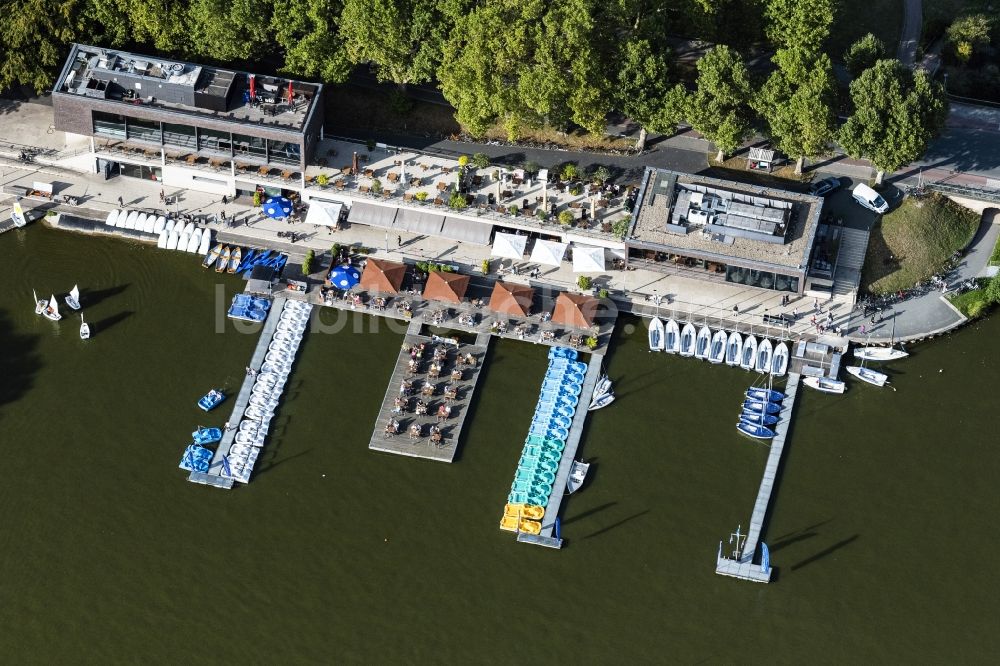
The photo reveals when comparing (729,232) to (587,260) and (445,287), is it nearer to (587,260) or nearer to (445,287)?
(587,260)

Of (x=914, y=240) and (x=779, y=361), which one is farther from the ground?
(x=914, y=240)

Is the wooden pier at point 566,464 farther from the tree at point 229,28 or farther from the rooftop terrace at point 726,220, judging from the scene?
the tree at point 229,28

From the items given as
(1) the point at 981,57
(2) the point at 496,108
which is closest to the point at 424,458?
(2) the point at 496,108

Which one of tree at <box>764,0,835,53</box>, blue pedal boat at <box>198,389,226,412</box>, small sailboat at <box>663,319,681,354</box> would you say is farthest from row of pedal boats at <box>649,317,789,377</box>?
blue pedal boat at <box>198,389,226,412</box>

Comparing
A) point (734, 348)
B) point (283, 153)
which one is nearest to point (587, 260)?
point (734, 348)

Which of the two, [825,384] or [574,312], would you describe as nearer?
[825,384]

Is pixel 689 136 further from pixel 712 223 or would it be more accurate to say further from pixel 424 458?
pixel 424 458
